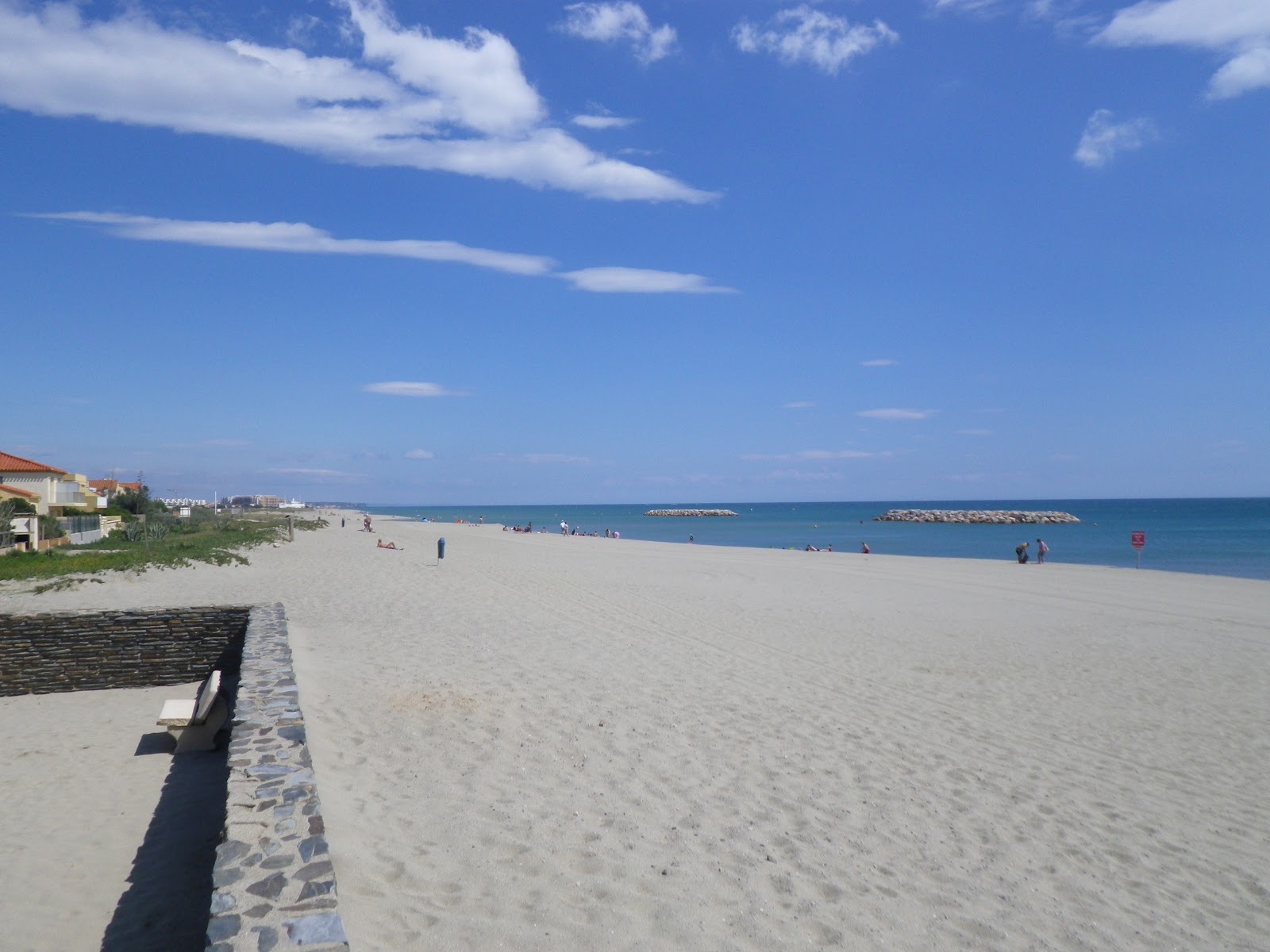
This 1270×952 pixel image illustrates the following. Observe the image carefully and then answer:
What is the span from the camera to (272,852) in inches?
139

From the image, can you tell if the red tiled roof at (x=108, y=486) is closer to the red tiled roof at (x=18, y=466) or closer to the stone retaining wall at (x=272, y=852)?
the red tiled roof at (x=18, y=466)

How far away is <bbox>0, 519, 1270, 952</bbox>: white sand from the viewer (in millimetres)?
3910

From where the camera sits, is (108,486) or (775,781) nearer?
(775,781)

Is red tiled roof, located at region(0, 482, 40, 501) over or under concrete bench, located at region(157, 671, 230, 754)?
over

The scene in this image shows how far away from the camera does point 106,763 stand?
659cm

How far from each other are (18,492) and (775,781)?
37.1 meters

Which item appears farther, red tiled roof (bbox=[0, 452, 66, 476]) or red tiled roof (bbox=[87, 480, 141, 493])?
red tiled roof (bbox=[87, 480, 141, 493])

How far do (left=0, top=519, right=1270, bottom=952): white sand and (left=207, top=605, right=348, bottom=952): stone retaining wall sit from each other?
42 centimetres

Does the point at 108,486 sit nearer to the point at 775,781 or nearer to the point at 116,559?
the point at 116,559

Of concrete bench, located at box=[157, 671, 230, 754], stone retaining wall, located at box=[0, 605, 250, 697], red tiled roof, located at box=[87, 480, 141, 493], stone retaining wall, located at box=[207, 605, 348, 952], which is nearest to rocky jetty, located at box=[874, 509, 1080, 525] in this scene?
red tiled roof, located at box=[87, 480, 141, 493]

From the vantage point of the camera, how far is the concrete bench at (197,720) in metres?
6.82

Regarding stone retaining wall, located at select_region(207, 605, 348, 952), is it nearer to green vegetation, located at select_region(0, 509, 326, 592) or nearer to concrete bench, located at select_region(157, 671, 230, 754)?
concrete bench, located at select_region(157, 671, 230, 754)

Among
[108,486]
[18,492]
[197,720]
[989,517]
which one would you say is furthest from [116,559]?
[989,517]

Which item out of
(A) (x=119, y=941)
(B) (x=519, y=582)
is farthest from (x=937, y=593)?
(A) (x=119, y=941)
